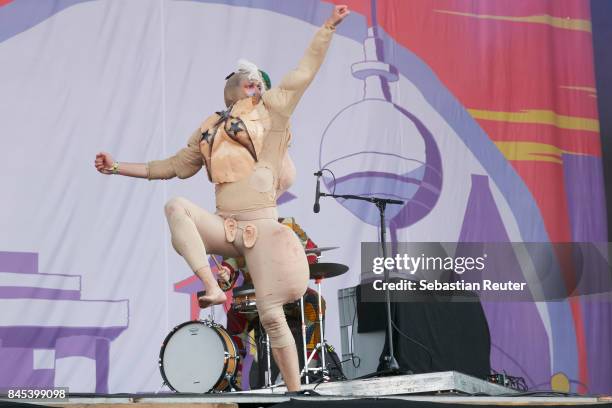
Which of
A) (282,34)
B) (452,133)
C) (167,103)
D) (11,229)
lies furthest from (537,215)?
(11,229)

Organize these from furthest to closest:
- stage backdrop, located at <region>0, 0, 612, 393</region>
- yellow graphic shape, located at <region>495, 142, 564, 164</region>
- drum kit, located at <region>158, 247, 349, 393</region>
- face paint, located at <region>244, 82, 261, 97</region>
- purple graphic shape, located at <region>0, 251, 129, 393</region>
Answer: yellow graphic shape, located at <region>495, 142, 564, 164</region> < stage backdrop, located at <region>0, 0, 612, 393</region> < purple graphic shape, located at <region>0, 251, 129, 393</region> < drum kit, located at <region>158, 247, 349, 393</region> < face paint, located at <region>244, 82, 261, 97</region>

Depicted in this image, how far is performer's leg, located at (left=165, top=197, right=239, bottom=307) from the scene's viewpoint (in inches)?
138

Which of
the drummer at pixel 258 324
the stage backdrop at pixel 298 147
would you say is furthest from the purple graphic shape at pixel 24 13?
the drummer at pixel 258 324

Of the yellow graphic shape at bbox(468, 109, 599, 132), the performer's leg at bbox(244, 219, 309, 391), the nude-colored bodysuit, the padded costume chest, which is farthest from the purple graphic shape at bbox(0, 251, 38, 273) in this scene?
the yellow graphic shape at bbox(468, 109, 599, 132)

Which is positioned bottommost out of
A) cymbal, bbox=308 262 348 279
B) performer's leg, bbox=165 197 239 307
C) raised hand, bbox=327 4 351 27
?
performer's leg, bbox=165 197 239 307

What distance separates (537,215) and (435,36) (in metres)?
1.39

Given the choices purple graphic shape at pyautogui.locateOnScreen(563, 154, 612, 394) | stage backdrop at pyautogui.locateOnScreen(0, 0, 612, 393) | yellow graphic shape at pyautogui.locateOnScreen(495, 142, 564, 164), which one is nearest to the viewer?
stage backdrop at pyautogui.locateOnScreen(0, 0, 612, 393)

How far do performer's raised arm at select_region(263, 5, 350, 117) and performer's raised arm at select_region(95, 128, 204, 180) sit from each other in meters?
0.37

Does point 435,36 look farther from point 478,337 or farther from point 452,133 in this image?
point 478,337

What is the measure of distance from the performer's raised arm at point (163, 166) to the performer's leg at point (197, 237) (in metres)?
0.38

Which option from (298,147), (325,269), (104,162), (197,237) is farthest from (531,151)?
(197,237)

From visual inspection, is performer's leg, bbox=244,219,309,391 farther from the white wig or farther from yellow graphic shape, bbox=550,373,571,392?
yellow graphic shape, bbox=550,373,571,392

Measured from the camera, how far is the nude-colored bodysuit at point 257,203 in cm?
357

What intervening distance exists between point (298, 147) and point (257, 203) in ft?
9.17
